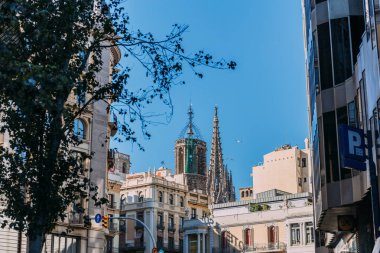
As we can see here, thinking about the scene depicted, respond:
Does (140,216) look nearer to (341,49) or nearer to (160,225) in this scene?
(160,225)

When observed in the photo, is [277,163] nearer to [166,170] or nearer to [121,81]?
[166,170]

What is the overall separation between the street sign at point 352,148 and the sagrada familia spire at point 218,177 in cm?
12409

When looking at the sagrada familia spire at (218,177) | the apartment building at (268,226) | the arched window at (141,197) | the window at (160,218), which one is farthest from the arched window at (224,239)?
the sagrada familia spire at (218,177)

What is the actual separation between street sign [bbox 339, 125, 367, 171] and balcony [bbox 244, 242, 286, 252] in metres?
49.7

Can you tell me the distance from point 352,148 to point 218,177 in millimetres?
133056

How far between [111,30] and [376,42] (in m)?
7.98

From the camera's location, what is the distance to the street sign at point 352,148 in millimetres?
22078

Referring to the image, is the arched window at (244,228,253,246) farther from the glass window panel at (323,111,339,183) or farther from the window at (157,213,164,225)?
the glass window panel at (323,111,339,183)

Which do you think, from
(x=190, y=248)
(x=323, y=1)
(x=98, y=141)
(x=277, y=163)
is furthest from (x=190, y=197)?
(x=323, y=1)

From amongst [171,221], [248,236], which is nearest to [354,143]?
[248,236]

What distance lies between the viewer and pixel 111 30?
770 inches

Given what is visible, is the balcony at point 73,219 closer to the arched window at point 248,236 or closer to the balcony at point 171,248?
the arched window at point 248,236

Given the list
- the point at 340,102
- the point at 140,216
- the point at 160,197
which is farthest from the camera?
the point at 160,197

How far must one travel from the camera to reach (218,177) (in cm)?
15475
